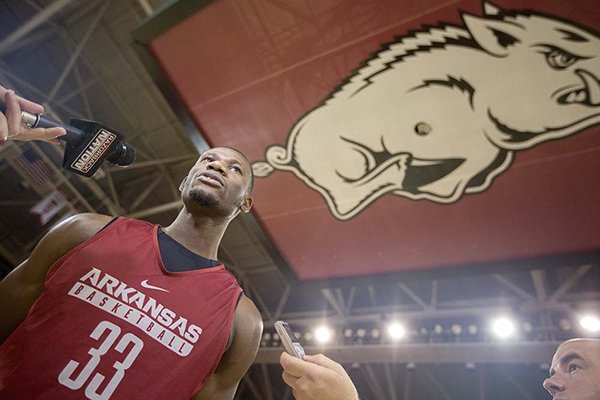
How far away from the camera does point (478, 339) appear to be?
5137 mm

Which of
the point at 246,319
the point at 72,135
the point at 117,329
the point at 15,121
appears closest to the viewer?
the point at 15,121

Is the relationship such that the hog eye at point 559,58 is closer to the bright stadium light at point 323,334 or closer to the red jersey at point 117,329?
the red jersey at point 117,329

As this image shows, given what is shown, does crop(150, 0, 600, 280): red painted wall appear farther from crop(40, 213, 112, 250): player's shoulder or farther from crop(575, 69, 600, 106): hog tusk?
crop(40, 213, 112, 250): player's shoulder

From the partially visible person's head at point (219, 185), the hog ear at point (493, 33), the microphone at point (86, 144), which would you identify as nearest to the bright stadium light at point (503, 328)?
the hog ear at point (493, 33)

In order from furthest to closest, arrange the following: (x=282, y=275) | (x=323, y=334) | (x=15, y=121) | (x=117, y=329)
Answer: (x=323, y=334), (x=282, y=275), (x=117, y=329), (x=15, y=121)

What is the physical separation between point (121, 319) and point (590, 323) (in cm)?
524

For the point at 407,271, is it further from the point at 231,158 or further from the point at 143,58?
the point at 143,58

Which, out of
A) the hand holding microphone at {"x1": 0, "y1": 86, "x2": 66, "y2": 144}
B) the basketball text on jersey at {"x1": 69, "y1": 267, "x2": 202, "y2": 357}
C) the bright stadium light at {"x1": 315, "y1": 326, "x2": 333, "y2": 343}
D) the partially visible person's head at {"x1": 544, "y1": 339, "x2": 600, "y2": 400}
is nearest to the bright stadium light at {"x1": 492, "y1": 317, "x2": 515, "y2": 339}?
the bright stadium light at {"x1": 315, "y1": 326, "x2": 333, "y2": 343}

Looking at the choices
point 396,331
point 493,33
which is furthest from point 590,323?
point 493,33

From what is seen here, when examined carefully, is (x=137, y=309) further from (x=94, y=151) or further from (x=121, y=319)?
(x=94, y=151)

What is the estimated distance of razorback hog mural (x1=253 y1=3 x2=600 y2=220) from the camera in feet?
7.57

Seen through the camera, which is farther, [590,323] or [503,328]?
[503,328]

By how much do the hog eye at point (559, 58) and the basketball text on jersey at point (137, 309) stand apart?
242cm

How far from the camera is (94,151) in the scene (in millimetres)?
1363
